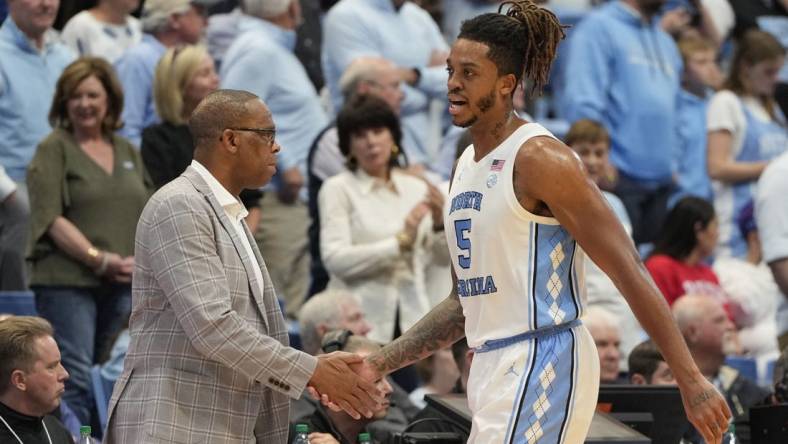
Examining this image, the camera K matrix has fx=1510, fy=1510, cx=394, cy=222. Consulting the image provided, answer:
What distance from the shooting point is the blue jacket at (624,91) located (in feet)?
35.3

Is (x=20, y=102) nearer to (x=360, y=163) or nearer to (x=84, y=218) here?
(x=84, y=218)

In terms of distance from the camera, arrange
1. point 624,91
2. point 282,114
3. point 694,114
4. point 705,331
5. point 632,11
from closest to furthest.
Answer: point 705,331 → point 282,114 → point 624,91 → point 632,11 → point 694,114

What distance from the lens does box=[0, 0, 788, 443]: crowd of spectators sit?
785 centimetres

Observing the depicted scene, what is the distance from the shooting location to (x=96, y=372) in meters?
7.52

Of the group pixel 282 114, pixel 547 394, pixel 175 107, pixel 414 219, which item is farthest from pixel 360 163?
pixel 547 394

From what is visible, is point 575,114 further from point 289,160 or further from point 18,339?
point 18,339

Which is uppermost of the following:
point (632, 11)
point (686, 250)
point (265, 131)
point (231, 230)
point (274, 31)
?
point (265, 131)

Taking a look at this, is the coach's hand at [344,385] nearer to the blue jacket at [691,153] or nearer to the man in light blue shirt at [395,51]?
the man in light blue shirt at [395,51]

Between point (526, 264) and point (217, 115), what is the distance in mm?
1213

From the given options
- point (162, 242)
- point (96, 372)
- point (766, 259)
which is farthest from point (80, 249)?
point (766, 259)

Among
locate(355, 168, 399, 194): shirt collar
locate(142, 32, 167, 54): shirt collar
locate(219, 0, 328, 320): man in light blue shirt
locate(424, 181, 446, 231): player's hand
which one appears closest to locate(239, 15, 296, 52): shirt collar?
locate(219, 0, 328, 320): man in light blue shirt

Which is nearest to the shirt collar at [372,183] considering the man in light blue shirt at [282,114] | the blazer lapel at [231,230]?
the man in light blue shirt at [282,114]

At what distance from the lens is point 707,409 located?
4.59 meters

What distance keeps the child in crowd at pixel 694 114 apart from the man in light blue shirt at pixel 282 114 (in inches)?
120
